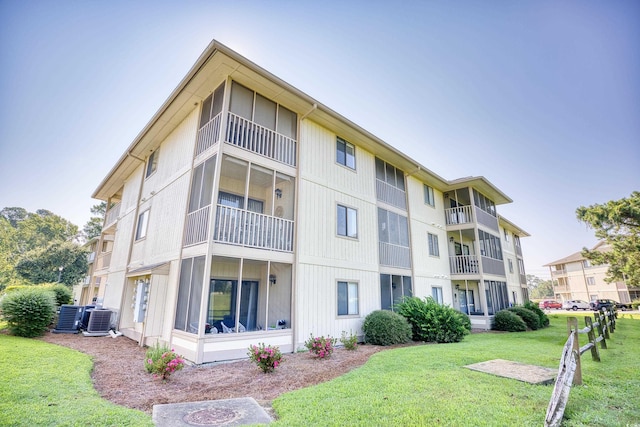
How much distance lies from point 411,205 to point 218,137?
35.8 feet

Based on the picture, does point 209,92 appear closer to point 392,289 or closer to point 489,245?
point 392,289

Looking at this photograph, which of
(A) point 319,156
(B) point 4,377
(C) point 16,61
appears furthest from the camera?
(A) point 319,156

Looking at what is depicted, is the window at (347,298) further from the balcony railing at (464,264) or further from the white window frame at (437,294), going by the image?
the balcony railing at (464,264)

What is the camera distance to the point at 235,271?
10328mm

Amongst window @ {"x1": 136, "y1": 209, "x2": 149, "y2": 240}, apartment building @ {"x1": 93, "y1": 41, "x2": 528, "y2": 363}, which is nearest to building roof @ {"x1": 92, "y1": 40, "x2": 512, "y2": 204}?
apartment building @ {"x1": 93, "y1": 41, "x2": 528, "y2": 363}

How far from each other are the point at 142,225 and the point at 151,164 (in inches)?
119

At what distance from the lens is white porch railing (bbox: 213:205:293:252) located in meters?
8.52

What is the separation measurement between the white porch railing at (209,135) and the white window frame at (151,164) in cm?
458

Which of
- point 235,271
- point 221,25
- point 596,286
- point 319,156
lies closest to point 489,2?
point 319,156

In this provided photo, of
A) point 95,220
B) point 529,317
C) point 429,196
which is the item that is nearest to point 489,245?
point 529,317

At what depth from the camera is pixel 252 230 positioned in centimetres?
912

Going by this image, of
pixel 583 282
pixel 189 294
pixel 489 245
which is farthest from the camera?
pixel 583 282

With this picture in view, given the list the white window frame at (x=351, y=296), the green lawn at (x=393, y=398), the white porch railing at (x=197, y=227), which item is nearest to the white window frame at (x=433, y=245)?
the white window frame at (x=351, y=296)

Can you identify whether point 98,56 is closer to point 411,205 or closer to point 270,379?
point 270,379
